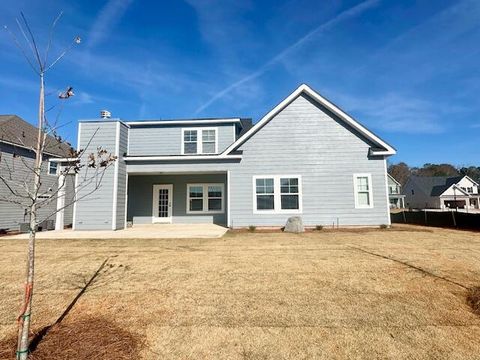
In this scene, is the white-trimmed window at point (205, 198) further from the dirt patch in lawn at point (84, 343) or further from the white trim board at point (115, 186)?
the dirt patch in lawn at point (84, 343)

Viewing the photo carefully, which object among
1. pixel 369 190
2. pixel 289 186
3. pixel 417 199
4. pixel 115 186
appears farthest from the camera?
pixel 417 199

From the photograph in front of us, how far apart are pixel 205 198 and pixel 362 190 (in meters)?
8.95

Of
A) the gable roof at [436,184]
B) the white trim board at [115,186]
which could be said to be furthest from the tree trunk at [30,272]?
the gable roof at [436,184]

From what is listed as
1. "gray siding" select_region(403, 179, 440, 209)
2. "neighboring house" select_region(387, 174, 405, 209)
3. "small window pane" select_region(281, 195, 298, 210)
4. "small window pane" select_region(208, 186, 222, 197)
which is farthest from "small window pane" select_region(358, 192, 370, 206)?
"gray siding" select_region(403, 179, 440, 209)

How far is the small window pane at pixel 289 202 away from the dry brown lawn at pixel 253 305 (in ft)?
21.1

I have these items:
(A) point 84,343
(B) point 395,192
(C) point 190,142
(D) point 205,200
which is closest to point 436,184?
(B) point 395,192

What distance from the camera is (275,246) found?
957 centimetres

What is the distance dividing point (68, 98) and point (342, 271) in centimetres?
591

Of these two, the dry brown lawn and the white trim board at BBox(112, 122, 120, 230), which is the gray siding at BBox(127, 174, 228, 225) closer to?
the white trim board at BBox(112, 122, 120, 230)

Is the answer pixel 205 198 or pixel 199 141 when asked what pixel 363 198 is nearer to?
pixel 205 198

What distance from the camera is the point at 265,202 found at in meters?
14.9

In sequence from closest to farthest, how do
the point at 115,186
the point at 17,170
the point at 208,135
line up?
the point at 115,186 → the point at 17,170 → the point at 208,135

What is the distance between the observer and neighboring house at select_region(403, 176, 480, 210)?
51250 millimetres

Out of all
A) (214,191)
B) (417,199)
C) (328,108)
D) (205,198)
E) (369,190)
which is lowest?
(205,198)
